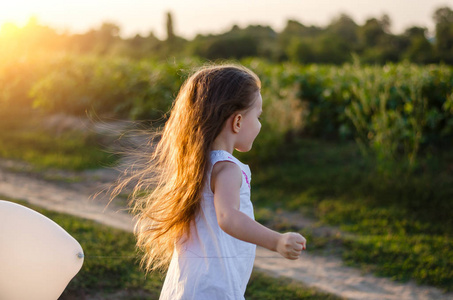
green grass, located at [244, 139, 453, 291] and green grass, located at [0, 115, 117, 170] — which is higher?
green grass, located at [244, 139, 453, 291]

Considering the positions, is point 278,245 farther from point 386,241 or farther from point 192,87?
point 386,241

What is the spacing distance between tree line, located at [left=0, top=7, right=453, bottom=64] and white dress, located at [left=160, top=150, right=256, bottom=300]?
14.8 metres

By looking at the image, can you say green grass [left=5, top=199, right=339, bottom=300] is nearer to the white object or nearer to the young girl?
the white object

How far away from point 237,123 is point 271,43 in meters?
24.4

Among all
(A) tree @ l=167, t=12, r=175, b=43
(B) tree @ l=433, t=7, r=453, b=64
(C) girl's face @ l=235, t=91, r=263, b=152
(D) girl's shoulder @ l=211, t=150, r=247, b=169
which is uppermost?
(B) tree @ l=433, t=7, r=453, b=64

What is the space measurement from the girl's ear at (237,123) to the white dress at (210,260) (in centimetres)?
11

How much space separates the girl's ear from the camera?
6.13 feet

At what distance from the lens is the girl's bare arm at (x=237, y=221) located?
156cm

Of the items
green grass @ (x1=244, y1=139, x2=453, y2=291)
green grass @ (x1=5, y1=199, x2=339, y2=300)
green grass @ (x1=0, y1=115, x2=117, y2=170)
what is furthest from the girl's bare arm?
green grass @ (x1=0, y1=115, x2=117, y2=170)

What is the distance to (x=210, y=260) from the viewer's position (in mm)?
1836

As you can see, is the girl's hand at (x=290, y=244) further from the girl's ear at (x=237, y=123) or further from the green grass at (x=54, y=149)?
the green grass at (x=54, y=149)

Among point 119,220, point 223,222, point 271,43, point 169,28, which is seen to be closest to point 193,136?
point 223,222

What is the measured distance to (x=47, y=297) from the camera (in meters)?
2.20

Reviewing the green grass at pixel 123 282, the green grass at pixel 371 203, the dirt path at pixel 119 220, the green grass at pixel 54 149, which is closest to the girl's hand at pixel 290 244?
the dirt path at pixel 119 220
